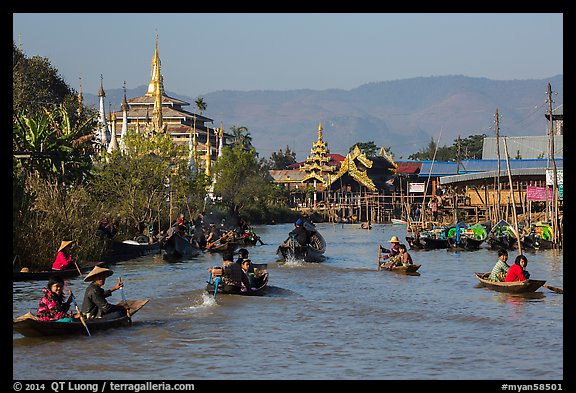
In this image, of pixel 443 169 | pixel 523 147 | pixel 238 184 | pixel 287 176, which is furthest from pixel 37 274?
pixel 287 176

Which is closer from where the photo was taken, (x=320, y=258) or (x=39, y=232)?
(x=39, y=232)

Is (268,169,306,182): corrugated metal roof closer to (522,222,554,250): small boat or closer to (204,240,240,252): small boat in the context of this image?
(204,240,240,252): small boat

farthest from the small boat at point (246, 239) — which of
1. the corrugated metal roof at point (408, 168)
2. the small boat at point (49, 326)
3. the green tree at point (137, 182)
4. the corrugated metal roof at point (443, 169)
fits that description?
the corrugated metal roof at point (408, 168)

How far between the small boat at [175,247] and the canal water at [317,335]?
20.3 feet

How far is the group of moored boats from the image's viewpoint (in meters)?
38.5

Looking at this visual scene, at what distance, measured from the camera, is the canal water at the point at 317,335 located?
44.7ft

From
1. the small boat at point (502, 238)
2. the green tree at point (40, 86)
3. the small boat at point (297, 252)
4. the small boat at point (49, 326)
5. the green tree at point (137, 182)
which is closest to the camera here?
the small boat at point (49, 326)

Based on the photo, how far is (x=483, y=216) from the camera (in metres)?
58.1

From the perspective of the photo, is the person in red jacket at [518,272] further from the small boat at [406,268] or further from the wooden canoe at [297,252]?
the wooden canoe at [297,252]

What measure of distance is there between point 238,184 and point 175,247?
140 feet
